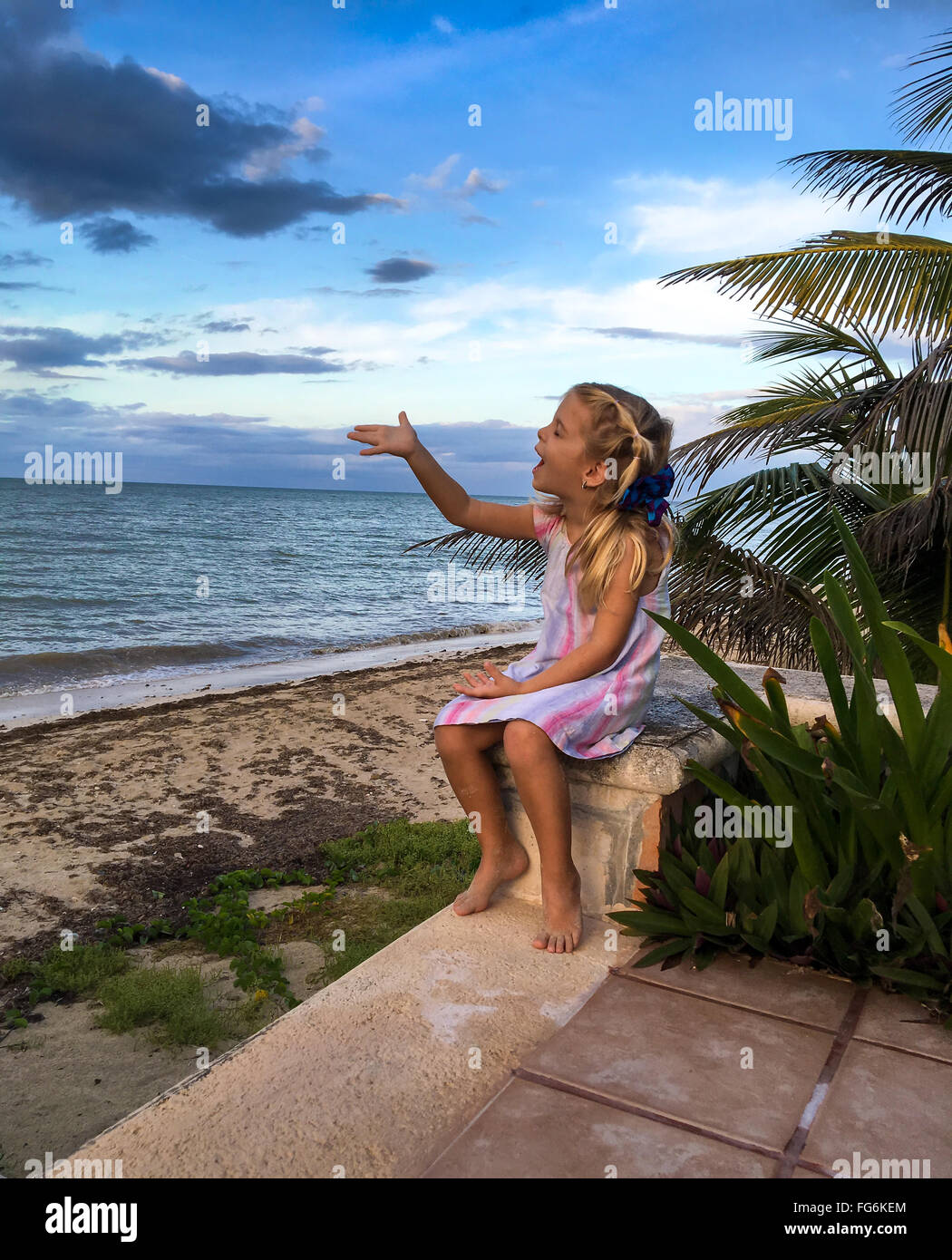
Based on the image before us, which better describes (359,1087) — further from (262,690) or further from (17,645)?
(17,645)

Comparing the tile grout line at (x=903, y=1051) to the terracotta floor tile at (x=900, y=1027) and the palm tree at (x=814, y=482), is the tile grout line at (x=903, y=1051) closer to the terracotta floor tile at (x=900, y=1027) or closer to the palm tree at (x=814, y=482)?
the terracotta floor tile at (x=900, y=1027)

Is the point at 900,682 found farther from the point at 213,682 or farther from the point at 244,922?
the point at 213,682

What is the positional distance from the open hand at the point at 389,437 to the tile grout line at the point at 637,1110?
5.75ft

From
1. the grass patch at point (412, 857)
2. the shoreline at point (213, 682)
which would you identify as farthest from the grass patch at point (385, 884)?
the shoreline at point (213, 682)

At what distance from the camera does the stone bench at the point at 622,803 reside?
2543mm

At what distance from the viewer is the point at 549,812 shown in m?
2.48

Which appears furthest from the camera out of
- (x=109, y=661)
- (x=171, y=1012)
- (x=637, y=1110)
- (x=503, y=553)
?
(x=109, y=661)

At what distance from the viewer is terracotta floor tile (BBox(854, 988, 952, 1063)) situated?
1.94m

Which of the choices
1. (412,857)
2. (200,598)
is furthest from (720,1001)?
(200,598)

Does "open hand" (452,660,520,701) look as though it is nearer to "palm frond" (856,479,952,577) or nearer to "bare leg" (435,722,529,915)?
"bare leg" (435,722,529,915)

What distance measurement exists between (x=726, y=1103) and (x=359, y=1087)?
0.70 m

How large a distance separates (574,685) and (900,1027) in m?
1.14

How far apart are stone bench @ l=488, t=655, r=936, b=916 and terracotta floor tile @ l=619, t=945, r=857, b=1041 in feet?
0.92
